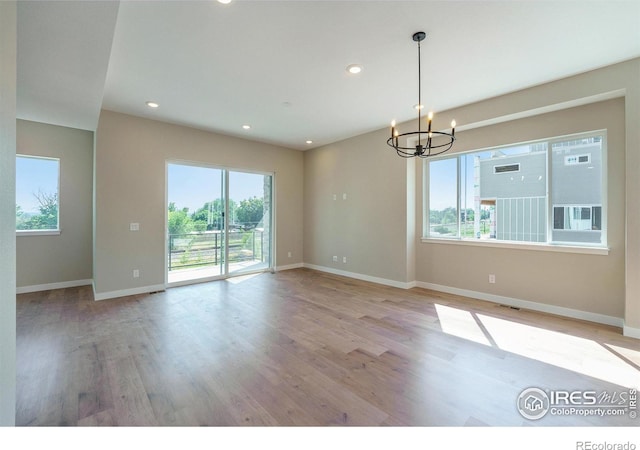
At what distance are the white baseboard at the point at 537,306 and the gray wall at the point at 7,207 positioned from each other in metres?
4.93

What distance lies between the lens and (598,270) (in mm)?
3309

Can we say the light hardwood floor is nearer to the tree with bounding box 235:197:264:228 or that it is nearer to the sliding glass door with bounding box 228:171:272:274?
the sliding glass door with bounding box 228:171:272:274

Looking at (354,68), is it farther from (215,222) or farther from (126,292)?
(126,292)

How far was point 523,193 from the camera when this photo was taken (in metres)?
3.96

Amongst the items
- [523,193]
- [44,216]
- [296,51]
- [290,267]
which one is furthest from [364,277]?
[44,216]

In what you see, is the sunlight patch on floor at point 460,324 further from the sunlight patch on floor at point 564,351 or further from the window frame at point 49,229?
the window frame at point 49,229

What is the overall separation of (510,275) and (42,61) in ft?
19.4

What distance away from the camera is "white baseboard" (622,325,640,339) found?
2.88 m

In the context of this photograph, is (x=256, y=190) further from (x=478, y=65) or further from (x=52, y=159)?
(x=478, y=65)

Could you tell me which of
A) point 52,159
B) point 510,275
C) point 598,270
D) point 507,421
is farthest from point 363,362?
point 52,159

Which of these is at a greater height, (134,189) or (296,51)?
(296,51)

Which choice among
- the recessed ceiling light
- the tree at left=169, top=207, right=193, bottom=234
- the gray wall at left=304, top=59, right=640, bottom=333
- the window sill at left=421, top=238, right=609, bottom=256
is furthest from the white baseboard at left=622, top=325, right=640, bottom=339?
the tree at left=169, top=207, right=193, bottom=234

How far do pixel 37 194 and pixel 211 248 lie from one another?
2.96 meters

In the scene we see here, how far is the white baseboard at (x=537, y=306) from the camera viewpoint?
128 inches
